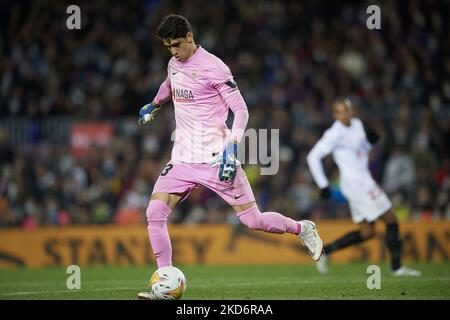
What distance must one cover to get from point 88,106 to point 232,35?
383 centimetres

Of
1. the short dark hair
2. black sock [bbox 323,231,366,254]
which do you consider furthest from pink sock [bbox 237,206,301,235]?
black sock [bbox 323,231,366,254]

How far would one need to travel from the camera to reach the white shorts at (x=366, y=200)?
41.1 feet

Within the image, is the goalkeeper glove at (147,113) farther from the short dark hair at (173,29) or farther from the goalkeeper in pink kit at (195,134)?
the short dark hair at (173,29)

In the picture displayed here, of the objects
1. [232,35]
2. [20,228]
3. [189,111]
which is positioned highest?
[232,35]

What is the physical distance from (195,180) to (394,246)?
4.37m

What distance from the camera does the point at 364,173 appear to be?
42.0 feet

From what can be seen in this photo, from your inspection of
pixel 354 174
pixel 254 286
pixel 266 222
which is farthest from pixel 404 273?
pixel 266 222

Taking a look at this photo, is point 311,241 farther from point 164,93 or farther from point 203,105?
point 164,93

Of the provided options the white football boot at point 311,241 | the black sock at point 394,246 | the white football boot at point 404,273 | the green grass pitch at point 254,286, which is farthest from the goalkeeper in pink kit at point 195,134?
the black sock at point 394,246

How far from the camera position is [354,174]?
41.9ft

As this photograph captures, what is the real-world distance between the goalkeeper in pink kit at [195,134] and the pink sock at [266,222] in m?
0.01

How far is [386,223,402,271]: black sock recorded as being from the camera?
12.3m
